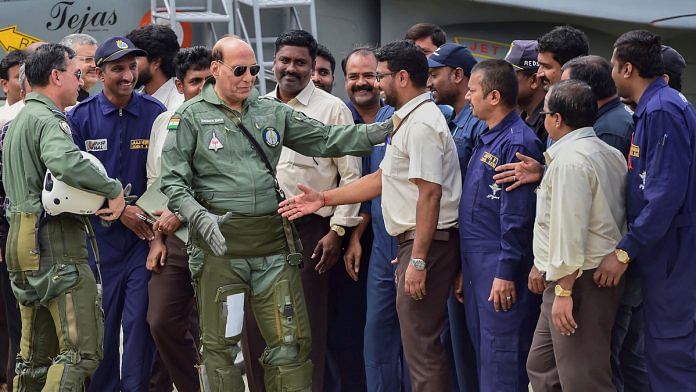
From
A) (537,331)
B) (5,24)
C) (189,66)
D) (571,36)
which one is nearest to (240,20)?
(5,24)

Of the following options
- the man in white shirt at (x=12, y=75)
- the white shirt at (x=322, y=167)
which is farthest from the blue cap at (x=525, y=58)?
the man in white shirt at (x=12, y=75)

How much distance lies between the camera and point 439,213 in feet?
15.8

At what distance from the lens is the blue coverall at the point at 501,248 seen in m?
4.52

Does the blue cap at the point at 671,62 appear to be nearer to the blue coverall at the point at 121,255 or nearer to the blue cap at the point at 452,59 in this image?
the blue cap at the point at 452,59

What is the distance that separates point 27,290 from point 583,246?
9.16ft

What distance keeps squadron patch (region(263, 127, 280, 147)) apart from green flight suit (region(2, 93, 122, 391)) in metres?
0.80

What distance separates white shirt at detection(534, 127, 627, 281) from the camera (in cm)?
411

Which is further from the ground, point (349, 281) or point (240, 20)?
point (240, 20)

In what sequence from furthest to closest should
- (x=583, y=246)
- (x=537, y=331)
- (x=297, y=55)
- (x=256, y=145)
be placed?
(x=297, y=55), (x=256, y=145), (x=537, y=331), (x=583, y=246)

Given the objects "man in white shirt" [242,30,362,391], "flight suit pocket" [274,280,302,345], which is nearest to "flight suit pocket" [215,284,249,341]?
"flight suit pocket" [274,280,302,345]

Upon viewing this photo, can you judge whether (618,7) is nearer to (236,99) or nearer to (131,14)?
(131,14)

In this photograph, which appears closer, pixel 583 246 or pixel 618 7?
pixel 583 246

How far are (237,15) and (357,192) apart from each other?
3886 millimetres

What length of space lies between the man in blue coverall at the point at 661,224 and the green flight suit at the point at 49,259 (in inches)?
99.2
